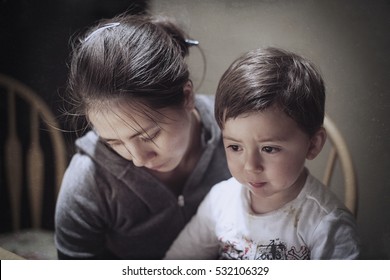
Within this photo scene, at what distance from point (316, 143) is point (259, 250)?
295 mm

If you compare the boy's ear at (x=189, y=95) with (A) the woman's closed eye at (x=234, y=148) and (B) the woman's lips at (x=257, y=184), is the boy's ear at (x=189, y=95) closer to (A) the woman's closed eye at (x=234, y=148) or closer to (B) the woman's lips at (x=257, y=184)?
(A) the woman's closed eye at (x=234, y=148)

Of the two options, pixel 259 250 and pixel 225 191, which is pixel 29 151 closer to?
pixel 225 191

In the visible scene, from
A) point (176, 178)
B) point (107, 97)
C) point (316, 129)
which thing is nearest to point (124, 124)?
point (107, 97)

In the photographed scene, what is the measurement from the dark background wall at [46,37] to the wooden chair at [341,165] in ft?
1.81

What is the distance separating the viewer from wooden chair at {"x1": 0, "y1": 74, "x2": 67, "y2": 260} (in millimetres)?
1169

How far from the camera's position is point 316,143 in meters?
1.07

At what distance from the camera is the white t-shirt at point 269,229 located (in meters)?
1.08

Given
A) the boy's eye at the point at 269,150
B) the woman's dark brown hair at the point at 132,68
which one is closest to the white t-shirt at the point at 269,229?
the boy's eye at the point at 269,150

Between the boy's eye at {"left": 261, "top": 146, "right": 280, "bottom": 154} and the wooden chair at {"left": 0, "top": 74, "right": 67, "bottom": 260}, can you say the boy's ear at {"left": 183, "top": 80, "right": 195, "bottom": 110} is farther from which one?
the wooden chair at {"left": 0, "top": 74, "right": 67, "bottom": 260}

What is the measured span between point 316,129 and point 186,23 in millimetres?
400

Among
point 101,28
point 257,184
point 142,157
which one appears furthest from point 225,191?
point 101,28

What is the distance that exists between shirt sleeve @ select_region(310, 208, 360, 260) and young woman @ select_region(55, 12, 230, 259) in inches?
10.1

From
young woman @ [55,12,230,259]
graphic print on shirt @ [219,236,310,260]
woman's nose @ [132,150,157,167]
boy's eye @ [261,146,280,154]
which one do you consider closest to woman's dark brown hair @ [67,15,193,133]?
young woman @ [55,12,230,259]
